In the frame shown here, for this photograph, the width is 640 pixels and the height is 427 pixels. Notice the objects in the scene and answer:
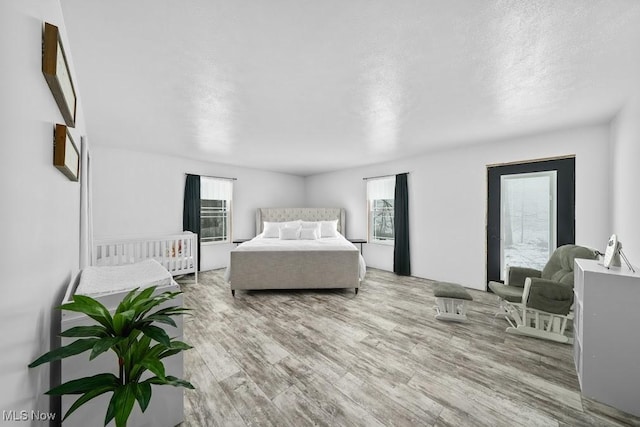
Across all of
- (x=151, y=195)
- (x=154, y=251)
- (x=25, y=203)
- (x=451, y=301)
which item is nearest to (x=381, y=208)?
(x=451, y=301)

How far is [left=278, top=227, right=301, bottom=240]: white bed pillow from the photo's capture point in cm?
488

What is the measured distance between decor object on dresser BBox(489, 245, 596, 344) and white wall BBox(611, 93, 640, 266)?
14.2 inches

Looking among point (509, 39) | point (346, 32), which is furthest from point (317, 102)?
point (509, 39)

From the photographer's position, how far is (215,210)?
547cm

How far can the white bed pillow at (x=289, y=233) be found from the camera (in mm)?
4883

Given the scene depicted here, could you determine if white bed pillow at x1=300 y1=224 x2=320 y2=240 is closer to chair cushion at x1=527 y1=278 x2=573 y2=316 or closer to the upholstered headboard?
the upholstered headboard

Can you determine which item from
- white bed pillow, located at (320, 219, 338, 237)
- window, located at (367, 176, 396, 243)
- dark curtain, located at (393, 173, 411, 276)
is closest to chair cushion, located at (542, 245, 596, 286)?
dark curtain, located at (393, 173, 411, 276)

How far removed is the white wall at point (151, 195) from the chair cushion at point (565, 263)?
5.38 meters

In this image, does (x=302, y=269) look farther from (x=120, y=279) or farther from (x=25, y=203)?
(x=25, y=203)

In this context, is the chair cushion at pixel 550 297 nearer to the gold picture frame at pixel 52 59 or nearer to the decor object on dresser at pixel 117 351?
the decor object on dresser at pixel 117 351

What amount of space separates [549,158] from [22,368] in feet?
16.4

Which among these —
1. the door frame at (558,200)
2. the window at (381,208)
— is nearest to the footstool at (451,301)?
the door frame at (558,200)

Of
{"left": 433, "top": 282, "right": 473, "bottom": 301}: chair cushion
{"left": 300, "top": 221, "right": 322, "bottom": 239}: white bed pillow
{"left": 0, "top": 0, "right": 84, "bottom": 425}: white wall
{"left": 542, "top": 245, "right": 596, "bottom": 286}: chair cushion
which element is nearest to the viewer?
{"left": 0, "top": 0, "right": 84, "bottom": 425}: white wall

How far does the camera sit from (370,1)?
4.04ft
